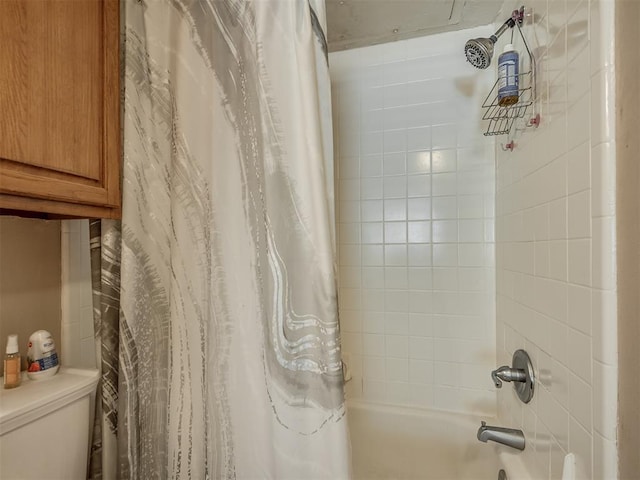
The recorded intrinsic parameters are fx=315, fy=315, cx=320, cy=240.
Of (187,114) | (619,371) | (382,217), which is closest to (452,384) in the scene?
(382,217)

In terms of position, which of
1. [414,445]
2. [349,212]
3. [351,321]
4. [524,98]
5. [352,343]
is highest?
[524,98]

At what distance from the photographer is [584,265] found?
0.67 m

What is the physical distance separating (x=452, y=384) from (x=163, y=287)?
130 cm

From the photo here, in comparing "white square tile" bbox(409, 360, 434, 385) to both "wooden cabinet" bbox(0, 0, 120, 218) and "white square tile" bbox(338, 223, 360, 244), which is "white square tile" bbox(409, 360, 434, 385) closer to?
"white square tile" bbox(338, 223, 360, 244)

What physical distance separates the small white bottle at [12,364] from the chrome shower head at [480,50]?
1.72m

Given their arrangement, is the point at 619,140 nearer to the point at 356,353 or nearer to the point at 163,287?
the point at 163,287

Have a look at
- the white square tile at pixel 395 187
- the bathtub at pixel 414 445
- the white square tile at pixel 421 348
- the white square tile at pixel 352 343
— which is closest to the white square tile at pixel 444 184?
the white square tile at pixel 395 187

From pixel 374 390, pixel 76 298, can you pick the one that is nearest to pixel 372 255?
pixel 374 390

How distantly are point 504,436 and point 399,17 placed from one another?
162 centimetres

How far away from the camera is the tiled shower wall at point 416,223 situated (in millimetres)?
1422

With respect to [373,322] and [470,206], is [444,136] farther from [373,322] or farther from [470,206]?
[373,322]

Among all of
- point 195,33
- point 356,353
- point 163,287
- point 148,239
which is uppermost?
point 195,33

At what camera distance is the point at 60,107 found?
0.82m

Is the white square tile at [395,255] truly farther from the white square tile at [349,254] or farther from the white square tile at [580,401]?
the white square tile at [580,401]
